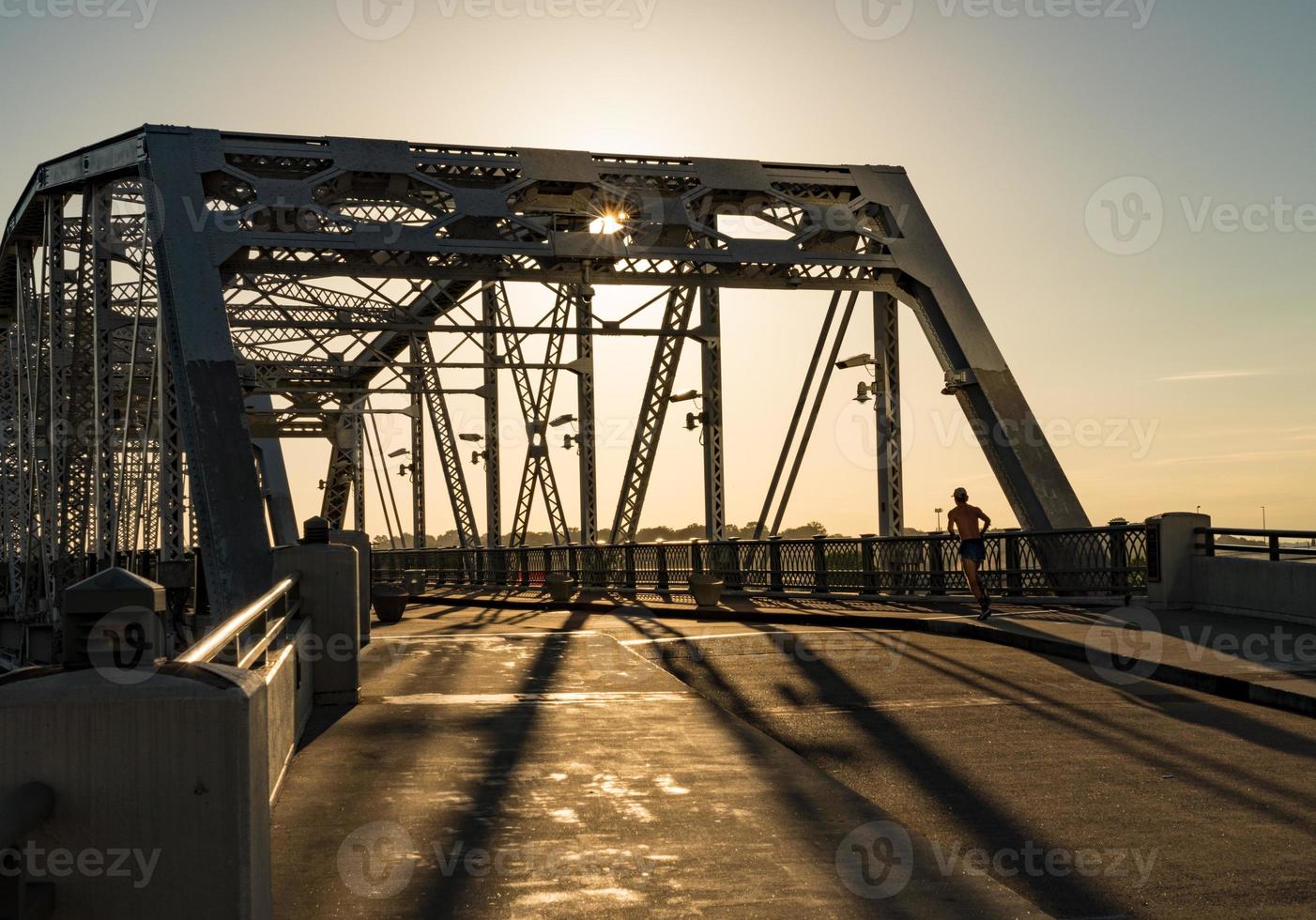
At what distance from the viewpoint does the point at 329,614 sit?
1290 cm

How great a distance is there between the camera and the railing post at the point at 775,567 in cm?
3123

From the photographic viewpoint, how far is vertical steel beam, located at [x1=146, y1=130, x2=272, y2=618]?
19.0 m

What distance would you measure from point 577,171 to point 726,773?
16.5 m

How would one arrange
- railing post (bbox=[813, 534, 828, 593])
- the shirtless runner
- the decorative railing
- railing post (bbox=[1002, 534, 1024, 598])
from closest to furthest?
the shirtless runner, the decorative railing, railing post (bbox=[1002, 534, 1024, 598]), railing post (bbox=[813, 534, 828, 593])

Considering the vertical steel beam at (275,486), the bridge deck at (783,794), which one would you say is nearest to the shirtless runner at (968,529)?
the bridge deck at (783,794)

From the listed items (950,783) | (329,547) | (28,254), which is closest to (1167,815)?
(950,783)

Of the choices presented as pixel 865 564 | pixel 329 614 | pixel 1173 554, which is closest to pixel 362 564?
pixel 865 564

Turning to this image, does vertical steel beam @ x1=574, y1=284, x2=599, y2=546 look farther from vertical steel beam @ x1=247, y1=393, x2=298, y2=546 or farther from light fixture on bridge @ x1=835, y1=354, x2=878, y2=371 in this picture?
vertical steel beam @ x1=247, y1=393, x2=298, y2=546

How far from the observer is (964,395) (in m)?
25.3

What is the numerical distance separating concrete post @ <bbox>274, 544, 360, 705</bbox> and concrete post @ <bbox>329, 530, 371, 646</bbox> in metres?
7.06

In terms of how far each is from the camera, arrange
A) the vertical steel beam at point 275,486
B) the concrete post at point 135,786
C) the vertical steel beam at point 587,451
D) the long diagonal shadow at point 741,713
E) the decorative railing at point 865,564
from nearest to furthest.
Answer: the concrete post at point 135,786, the long diagonal shadow at point 741,713, the decorative railing at point 865,564, the vertical steel beam at point 587,451, the vertical steel beam at point 275,486

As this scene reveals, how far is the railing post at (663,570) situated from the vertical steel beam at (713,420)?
1921 mm

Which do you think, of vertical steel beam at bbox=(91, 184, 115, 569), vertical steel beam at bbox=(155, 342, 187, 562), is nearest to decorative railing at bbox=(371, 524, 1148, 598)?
vertical steel beam at bbox=(155, 342, 187, 562)

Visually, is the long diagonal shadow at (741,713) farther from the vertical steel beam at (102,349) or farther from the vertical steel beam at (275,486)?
the vertical steel beam at (275,486)
